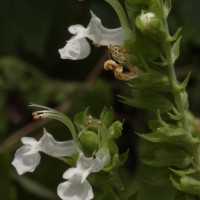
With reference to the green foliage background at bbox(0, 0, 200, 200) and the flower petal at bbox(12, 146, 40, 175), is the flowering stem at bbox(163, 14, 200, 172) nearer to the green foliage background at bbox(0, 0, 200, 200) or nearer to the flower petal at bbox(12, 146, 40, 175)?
the flower petal at bbox(12, 146, 40, 175)

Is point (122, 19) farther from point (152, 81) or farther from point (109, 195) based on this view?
point (109, 195)

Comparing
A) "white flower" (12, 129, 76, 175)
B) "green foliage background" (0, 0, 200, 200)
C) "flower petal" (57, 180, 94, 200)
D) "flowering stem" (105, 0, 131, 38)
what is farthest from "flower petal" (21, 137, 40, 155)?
"green foliage background" (0, 0, 200, 200)

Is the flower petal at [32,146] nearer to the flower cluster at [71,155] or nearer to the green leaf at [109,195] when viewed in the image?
the flower cluster at [71,155]

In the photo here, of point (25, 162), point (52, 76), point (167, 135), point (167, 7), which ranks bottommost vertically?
point (52, 76)

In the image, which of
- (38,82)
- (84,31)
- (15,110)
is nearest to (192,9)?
(38,82)

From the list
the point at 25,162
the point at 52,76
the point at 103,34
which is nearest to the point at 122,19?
the point at 103,34

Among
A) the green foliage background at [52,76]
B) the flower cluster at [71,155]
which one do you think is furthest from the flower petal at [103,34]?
the green foliage background at [52,76]
